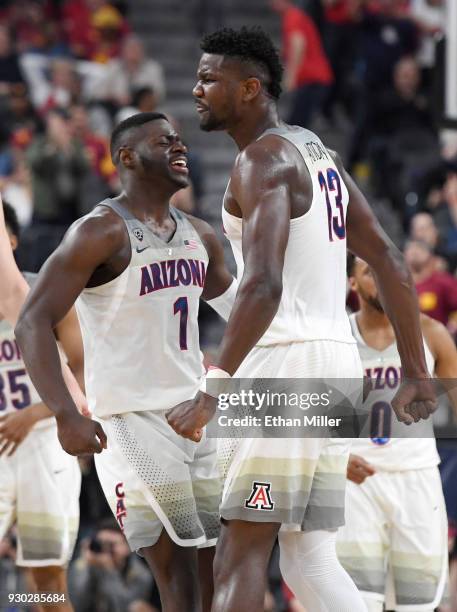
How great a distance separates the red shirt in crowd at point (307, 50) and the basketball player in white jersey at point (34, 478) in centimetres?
823

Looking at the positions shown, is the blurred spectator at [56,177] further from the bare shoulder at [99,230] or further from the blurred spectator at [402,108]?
the bare shoulder at [99,230]

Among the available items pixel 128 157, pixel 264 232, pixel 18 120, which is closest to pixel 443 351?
pixel 128 157

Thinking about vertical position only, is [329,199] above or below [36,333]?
above

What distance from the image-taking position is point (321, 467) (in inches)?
191

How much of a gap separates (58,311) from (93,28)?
34.9ft

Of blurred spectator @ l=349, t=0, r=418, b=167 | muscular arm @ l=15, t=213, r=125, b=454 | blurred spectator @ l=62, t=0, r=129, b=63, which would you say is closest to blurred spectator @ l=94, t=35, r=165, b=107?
blurred spectator @ l=62, t=0, r=129, b=63

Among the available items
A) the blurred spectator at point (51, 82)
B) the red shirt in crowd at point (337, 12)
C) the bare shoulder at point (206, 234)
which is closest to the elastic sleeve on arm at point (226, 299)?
the bare shoulder at point (206, 234)

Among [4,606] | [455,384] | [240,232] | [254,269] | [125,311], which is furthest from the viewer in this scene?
[4,606]

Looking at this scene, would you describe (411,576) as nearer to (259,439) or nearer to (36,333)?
(259,439)

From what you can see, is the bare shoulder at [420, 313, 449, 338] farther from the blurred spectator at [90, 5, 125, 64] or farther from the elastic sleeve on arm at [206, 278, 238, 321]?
the blurred spectator at [90, 5, 125, 64]

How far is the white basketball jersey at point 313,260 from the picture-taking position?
4758 millimetres

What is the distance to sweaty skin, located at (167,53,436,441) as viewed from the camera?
14.5 feet

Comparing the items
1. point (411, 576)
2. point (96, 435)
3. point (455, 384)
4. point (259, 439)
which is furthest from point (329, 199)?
point (411, 576)

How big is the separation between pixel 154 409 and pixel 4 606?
190 cm
